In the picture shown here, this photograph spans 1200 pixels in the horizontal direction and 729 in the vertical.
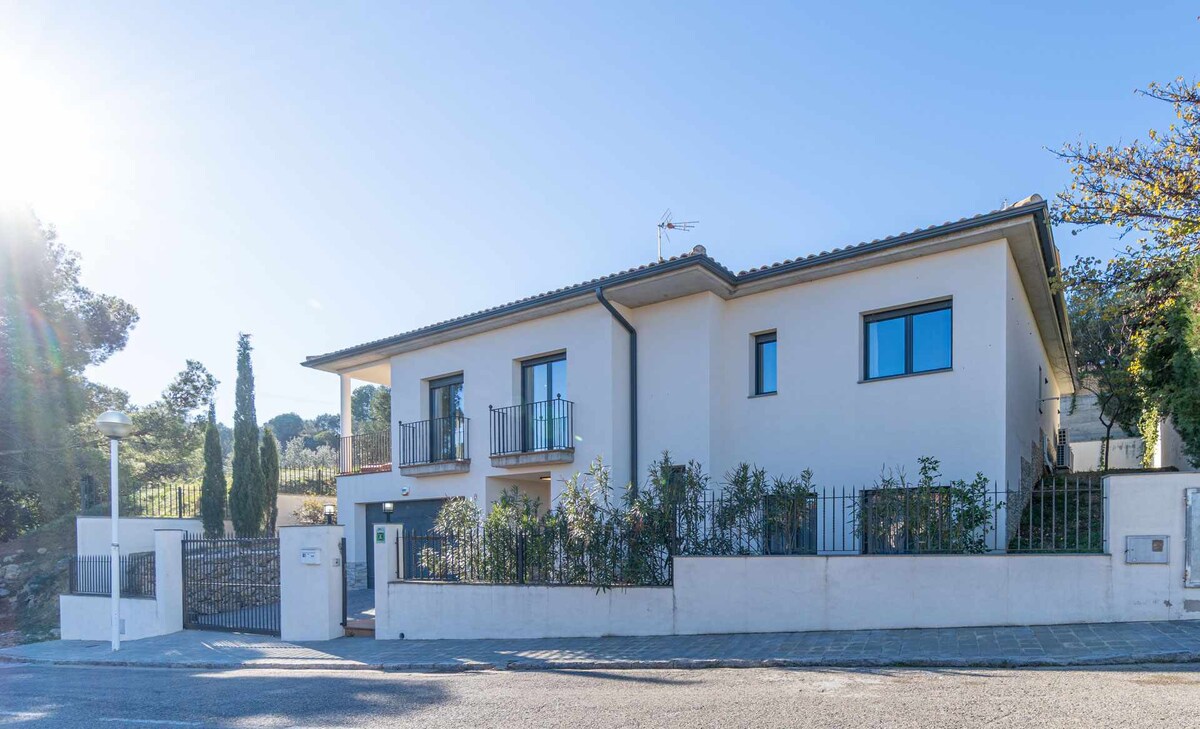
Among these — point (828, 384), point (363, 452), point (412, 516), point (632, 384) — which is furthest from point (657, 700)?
point (363, 452)

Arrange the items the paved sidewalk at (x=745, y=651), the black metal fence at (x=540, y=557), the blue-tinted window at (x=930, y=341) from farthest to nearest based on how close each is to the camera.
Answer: the blue-tinted window at (x=930, y=341) → the black metal fence at (x=540, y=557) → the paved sidewalk at (x=745, y=651)

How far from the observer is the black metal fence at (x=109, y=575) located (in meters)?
14.5

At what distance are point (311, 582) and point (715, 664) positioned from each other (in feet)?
22.4

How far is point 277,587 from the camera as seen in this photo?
12.9m

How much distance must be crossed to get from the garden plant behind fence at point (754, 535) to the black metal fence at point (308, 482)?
1453 centimetres

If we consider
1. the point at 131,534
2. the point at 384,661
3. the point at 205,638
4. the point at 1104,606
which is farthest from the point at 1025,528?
the point at 131,534

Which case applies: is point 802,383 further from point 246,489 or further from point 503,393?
point 246,489

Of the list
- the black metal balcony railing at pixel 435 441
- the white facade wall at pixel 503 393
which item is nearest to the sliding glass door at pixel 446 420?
the black metal balcony railing at pixel 435 441

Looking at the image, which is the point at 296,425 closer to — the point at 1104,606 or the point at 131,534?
the point at 131,534

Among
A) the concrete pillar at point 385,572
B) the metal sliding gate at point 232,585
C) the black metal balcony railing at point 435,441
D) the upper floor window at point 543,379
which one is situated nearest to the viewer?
the concrete pillar at point 385,572

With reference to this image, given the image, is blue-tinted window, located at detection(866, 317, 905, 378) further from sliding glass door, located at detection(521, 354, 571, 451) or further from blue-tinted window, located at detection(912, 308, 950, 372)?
sliding glass door, located at detection(521, 354, 571, 451)

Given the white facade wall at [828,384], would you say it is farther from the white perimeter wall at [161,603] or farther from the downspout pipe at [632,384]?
the white perimeter wall at [161,603]

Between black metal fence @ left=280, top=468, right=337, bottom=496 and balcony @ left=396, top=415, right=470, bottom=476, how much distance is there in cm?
892

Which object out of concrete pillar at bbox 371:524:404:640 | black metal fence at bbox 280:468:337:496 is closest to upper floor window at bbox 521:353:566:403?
concrete pillar at bbox 371:524:404:640
